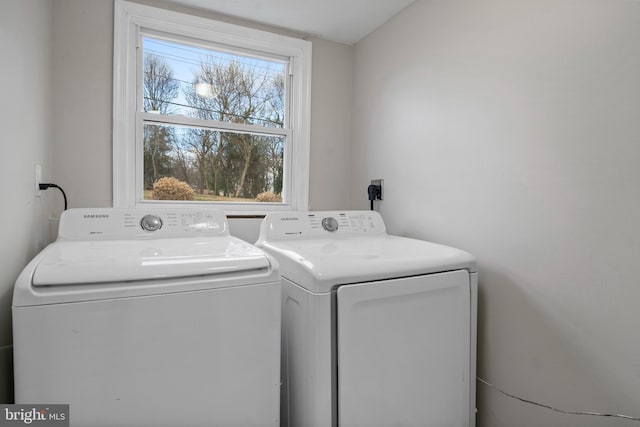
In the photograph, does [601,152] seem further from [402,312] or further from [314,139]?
[314,139]

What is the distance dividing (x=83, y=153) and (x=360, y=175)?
5.33 feet

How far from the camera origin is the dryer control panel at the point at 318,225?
5.53ft

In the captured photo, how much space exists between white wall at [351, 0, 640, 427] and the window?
87 centimetres

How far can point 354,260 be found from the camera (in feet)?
3.96

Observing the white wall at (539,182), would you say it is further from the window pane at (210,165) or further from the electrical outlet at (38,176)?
the electrical outlet at (38,176)

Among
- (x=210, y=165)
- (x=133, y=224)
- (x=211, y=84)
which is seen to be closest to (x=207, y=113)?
(x=211, y=84)

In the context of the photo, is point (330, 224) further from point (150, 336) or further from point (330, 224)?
point (150, 336)

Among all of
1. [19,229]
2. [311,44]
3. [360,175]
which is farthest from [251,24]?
[19,229]

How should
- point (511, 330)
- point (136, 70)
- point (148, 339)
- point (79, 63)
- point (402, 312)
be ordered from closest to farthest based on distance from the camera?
point (148, 339), point (402, 312), point (511, 330), point (79, 63), point (136, 70)

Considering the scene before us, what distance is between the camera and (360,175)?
2.39m

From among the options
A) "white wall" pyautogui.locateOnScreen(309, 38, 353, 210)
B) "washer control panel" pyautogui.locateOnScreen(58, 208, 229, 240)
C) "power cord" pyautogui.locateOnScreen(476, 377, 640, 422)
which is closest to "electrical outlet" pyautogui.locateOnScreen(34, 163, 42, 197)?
"washer control panel" pyautogui.locateOnScreen(58, 208, 229, 240)

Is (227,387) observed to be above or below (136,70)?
below

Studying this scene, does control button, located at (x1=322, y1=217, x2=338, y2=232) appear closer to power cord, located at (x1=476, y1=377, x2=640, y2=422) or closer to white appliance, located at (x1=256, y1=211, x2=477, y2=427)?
white appliance, located at (x1=256, y1=211, x2=477, y2=427)

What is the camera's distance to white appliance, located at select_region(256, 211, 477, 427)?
43.4 inches
